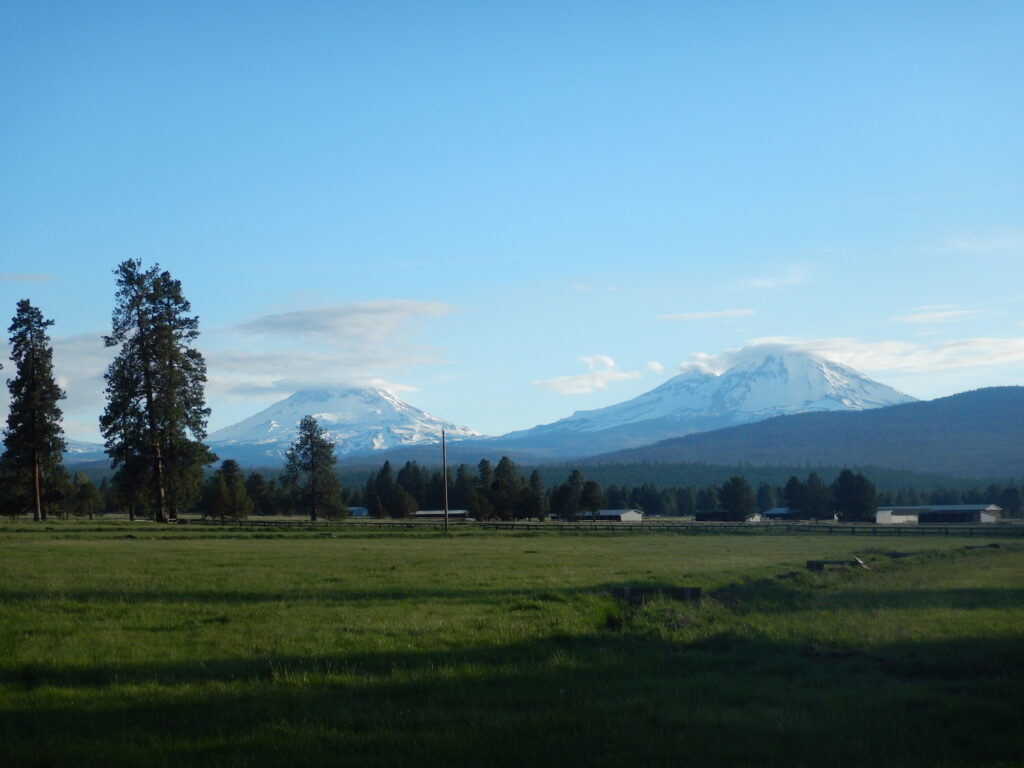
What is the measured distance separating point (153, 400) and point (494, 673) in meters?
52.5

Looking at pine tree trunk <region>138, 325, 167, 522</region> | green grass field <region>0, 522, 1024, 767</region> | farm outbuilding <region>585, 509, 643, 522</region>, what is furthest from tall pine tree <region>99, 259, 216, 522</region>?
farm outbuilding <region>585, 509, 643, 522</region>

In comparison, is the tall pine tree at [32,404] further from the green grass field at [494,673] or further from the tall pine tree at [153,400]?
the green grass field at [494,673]

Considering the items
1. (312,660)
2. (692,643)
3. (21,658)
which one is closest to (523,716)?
(312,660)

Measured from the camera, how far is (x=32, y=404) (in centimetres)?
6350

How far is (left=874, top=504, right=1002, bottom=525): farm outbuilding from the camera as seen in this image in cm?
14875

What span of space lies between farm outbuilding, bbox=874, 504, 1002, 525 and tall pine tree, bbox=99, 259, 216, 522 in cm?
11090

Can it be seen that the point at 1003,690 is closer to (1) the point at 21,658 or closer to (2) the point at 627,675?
(2) the point at 627,675

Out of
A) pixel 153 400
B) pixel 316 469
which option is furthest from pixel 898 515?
pixel 153 400

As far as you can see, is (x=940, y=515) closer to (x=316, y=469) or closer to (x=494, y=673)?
(x=316, y=469)

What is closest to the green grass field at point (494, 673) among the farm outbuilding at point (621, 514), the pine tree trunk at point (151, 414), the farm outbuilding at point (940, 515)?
the pine tree trunk at point (151, 414)

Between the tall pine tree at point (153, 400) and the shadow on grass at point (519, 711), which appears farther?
the tall pine tree at point (153, 400)

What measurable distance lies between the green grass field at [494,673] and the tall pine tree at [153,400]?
117ft

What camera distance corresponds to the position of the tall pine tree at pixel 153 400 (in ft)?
198

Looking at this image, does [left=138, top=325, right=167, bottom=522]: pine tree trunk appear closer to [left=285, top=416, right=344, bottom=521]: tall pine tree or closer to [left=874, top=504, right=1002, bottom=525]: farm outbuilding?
[left=285, top=416, right=344, bottom=521]: tall pine tree
